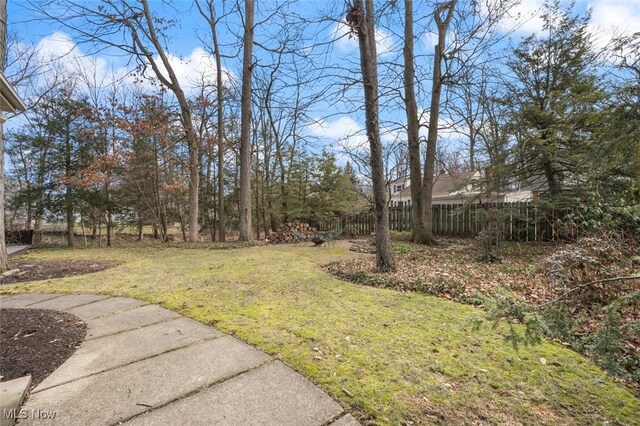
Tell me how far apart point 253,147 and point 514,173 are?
433 inches

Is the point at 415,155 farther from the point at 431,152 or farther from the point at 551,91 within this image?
the point at 551,91

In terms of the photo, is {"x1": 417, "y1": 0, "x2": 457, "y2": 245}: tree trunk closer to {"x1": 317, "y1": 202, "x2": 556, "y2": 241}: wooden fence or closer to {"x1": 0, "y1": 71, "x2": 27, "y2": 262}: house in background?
{"x1": 317, "y1": 202, "x2": 556, "y2": 241}: wooden fence

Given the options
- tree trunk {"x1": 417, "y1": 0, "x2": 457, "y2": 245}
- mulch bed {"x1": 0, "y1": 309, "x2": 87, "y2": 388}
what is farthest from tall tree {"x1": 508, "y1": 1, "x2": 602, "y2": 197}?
mulch bed {"x1": 0, "y1": 309, "x2": 87, "y2": 388}

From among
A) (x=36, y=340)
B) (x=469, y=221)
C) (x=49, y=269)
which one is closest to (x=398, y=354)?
(x=36, y=340)

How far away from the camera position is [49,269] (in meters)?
6.02

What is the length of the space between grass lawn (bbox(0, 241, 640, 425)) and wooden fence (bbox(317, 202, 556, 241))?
4.38 metres

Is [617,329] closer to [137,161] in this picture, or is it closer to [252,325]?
[252,325]

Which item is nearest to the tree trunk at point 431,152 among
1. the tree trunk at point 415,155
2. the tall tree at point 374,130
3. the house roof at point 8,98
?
the tree trunk at point 415,155

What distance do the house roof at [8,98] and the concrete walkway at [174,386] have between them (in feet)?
13.0

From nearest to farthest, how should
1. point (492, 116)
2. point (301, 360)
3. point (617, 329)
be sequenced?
point (617, 329) < point (301, 360) < point (492, 116)

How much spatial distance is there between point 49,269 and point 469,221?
1226 cm

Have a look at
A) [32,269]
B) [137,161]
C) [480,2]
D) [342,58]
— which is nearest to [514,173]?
[480,2]

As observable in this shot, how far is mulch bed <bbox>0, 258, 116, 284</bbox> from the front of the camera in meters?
5.31

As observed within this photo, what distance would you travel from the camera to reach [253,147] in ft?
49.5
